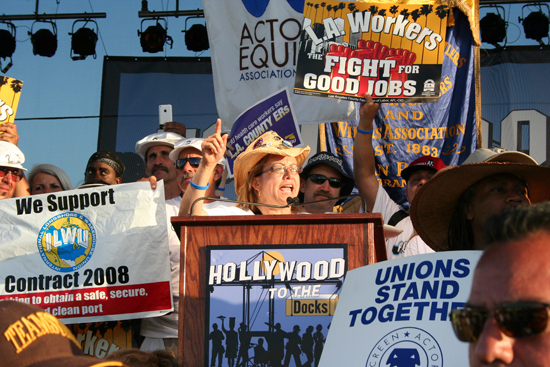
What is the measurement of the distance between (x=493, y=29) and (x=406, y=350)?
20.7 ft

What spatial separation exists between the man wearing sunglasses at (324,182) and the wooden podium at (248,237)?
184cm

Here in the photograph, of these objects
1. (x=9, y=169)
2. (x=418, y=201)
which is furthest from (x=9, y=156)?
(x=418, y=201)

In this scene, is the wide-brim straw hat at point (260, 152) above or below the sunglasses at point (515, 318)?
above

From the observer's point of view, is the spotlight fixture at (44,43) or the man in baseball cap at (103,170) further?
the spotlight fixture at (44,43)

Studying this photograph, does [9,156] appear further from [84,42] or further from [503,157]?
[84,42]

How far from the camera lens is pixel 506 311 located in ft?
3.18

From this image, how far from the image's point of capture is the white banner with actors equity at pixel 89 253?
11.0 feet

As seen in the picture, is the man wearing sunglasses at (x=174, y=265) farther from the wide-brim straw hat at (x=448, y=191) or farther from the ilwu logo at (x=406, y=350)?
the ilwu logo at (x=406, y=350)

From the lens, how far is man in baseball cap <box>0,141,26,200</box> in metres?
4.10

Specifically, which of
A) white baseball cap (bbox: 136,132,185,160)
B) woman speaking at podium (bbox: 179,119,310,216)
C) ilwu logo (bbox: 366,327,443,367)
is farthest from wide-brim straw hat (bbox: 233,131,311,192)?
ilwu logo (bbox: 366,327,443,367)

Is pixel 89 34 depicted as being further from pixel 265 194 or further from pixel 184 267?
pixel 184 267

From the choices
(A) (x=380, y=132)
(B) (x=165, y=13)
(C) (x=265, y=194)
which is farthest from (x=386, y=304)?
(B) (x=165, y=13)

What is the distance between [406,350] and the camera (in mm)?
1791

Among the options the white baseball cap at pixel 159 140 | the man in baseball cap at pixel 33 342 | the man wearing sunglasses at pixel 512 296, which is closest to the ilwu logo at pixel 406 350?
the man wearing sunglasses at pixel 512 296
